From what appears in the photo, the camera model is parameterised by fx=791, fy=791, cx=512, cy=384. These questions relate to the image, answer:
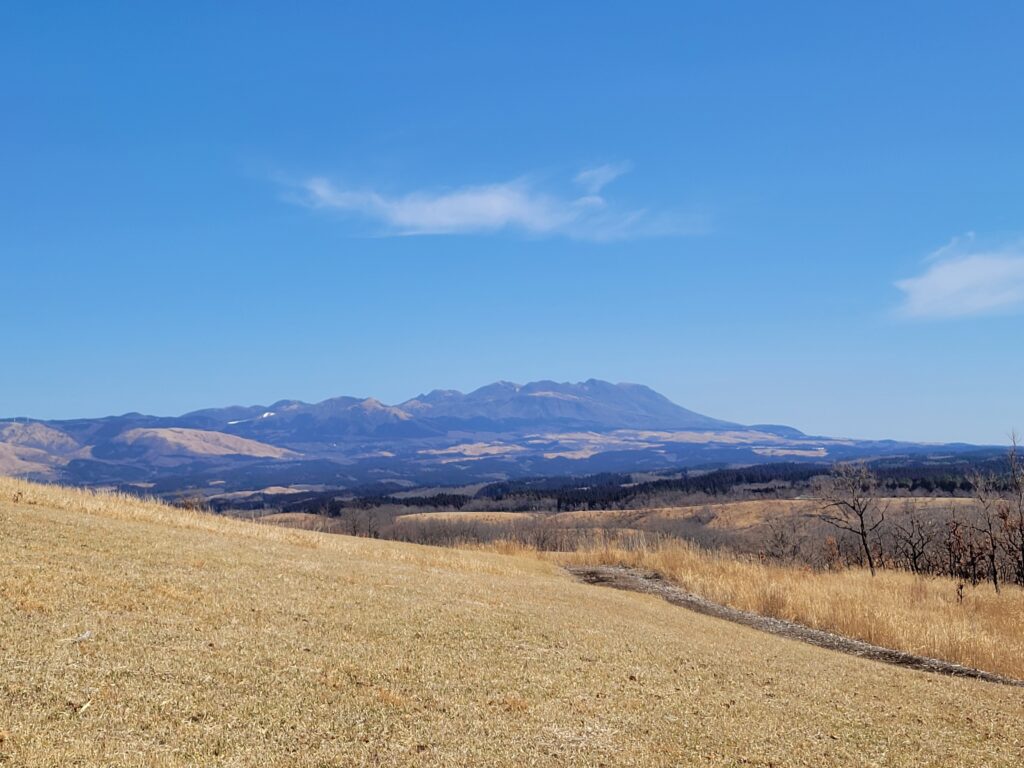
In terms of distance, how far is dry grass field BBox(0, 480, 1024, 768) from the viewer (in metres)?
8.68

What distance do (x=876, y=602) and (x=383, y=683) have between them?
952 inches

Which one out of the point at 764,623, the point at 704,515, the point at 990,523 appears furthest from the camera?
the point at 704,515

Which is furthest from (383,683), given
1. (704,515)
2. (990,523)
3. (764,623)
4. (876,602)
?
(704,515)

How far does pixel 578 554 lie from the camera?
4806cm

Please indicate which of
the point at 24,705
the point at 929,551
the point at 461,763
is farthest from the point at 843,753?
the point at 929,551

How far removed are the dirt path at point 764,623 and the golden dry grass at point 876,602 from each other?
0.71 metres

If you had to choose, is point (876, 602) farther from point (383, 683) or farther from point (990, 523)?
point (383, 683)

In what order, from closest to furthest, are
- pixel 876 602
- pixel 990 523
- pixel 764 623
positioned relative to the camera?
pixel 764 623, pixel 876 602, pixel 990 523

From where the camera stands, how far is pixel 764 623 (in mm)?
26984

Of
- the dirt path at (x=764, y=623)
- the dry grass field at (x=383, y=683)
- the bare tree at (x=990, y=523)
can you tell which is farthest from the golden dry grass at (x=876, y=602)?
the dry grass field at (x=383, y=683)

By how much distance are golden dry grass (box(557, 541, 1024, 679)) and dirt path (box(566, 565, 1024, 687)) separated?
71cm

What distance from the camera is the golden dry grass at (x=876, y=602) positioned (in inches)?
880

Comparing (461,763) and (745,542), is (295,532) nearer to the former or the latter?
(461,763)

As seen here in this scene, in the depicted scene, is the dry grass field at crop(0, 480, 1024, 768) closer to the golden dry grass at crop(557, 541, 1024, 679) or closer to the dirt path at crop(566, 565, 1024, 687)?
the dirt path at crop(566, 565, 1024, 687)
